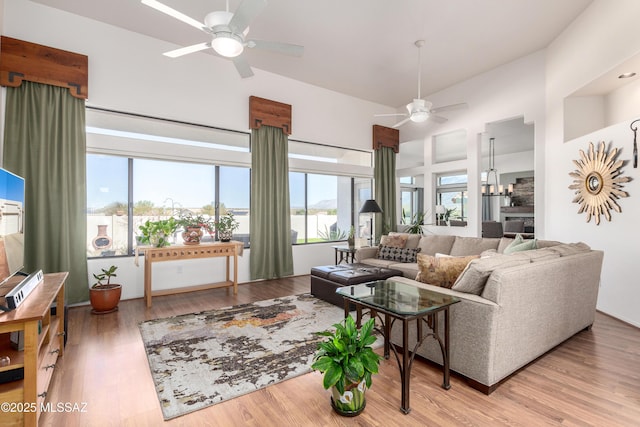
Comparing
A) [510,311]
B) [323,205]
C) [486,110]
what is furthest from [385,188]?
[510,311]

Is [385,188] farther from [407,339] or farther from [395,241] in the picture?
[407,339]

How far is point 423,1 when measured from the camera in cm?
370

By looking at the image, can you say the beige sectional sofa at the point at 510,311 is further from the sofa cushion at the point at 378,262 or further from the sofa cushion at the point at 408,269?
the sofa cushion at the point at 378,262

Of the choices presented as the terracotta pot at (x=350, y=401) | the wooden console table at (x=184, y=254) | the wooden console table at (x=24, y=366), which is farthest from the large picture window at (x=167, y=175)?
the terracotta pot at (x=350, y=401)

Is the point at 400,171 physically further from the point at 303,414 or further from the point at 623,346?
the point at 303,414

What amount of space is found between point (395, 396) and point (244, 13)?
3051 millimetres

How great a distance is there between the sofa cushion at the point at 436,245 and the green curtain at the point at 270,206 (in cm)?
238

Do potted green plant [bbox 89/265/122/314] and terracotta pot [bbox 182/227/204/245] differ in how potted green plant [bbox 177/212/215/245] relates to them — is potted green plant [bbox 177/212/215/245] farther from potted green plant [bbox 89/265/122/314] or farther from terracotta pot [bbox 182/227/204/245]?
potted green plant [bbox 89/265/122/314]

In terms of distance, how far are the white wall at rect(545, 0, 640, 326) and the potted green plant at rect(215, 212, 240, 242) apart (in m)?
4.97

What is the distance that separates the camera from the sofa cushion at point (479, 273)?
2.21 m

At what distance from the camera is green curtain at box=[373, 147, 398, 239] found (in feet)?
23.6

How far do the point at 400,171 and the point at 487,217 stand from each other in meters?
5.23

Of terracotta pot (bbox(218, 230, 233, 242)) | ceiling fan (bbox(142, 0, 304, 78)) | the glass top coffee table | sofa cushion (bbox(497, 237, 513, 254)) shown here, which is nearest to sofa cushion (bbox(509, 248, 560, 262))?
the glass top coffee table

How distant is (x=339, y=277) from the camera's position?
3.96 m
